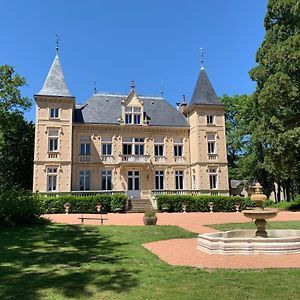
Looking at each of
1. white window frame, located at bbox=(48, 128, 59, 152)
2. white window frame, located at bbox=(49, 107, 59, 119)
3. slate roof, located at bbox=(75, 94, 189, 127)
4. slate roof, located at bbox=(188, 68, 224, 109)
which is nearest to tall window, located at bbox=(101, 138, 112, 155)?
slate roof, located at bbox=(75, 94, 189, 127)

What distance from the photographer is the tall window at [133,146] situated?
112 ft

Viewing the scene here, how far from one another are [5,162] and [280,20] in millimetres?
33342

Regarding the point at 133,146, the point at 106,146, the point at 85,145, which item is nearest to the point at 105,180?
the point at 106,146

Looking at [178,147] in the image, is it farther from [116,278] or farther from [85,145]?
[116,278]

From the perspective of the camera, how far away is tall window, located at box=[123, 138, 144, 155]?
34250 mm

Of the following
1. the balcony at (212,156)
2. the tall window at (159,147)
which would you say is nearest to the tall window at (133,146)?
the tall window at (159,147)

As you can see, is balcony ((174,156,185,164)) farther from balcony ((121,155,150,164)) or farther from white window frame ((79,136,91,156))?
white window frame ((79,136,91,156))

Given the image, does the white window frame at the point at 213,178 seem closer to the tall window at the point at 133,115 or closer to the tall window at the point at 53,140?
the tall window at the point at 133,115

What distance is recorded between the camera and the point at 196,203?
28609 millimetres

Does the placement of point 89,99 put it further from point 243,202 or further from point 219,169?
point 243,202

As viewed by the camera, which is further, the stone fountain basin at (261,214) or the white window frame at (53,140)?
the white window frame at (53,140)

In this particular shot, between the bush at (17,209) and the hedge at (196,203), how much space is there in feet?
40.2

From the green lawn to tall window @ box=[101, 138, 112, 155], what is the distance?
913 inches

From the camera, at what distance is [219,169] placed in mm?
34094
